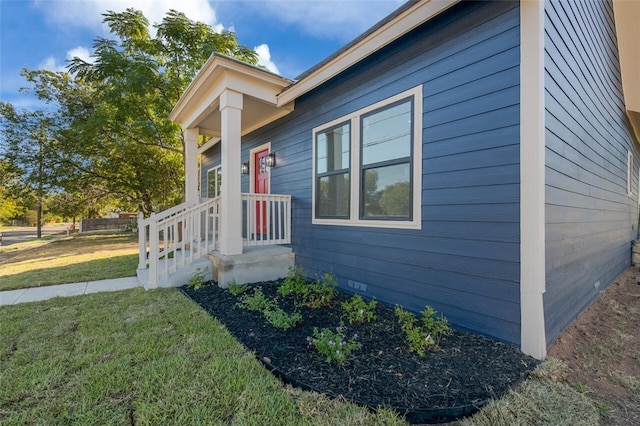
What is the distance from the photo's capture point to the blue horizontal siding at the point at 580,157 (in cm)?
254

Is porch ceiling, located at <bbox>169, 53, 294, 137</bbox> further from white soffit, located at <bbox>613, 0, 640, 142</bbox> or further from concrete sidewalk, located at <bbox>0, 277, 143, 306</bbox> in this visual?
white soffit, located at <bbox>613, 0, 640, 142</bbox>

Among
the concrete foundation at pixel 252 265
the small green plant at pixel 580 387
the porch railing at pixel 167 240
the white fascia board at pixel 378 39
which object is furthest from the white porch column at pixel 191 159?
the small green plant at pixel 580 387

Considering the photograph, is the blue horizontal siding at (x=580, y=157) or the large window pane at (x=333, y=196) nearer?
the blue horizontal siding at (x=580, y=157)

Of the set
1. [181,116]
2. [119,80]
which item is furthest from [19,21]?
[181,116]

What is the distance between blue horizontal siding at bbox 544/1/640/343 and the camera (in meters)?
2.54

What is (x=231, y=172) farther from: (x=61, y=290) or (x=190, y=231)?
(x=61, y=290)

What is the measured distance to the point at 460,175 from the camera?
271 centimetres

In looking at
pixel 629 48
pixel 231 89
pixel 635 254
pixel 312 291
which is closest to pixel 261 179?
pixel 231 89

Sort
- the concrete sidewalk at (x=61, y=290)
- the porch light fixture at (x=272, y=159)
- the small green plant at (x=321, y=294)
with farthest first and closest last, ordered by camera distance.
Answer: the porch light fixture at (x=272, y=159)
the concrete sidewalk at (x=61, y=290)
the small green plant at (x=321, y=294)

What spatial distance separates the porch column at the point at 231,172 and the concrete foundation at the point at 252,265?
0.16 metres

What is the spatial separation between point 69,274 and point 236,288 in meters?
3.56

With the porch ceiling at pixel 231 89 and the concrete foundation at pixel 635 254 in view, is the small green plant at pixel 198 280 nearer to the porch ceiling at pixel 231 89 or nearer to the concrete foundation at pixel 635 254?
the porch ceiling at pixel 231 89

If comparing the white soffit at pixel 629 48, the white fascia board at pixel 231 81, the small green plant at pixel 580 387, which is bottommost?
the small green plant at pixel 580 387

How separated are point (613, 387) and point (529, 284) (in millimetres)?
801
